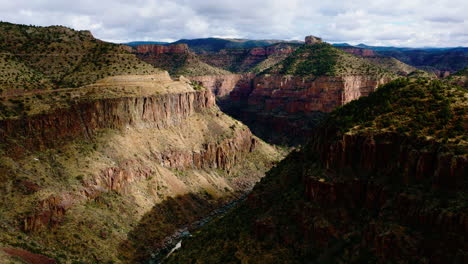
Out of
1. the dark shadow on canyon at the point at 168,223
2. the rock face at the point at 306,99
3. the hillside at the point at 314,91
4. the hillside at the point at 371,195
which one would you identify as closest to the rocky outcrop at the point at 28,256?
the dark shadow on canyon at the point at 168,223

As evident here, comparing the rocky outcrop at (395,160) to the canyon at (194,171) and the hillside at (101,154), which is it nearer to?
the canyon at (194,171)

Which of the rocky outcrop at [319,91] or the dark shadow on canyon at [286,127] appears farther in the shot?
the dark shadow on canyon at [286,127]

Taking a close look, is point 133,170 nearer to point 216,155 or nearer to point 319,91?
point 216,155

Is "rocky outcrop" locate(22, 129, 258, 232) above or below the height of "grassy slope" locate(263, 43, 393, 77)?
below

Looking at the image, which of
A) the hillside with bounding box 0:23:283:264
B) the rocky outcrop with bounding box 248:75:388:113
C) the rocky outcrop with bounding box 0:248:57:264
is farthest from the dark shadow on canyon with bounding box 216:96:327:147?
the rocky outcrop with bounding box 0:248:57:264

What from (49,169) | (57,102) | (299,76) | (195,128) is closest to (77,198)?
(49,169)

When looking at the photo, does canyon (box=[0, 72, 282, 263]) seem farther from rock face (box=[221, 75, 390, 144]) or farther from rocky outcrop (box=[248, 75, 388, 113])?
rocky outcrop (box=[248, 75, 388, 113])
